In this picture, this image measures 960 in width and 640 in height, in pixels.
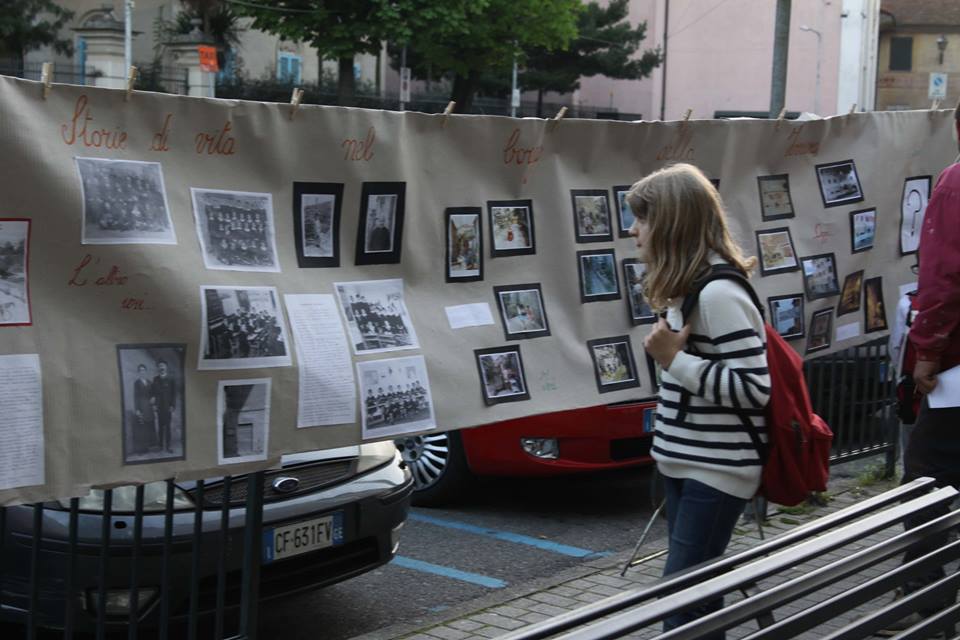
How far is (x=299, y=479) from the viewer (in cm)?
483

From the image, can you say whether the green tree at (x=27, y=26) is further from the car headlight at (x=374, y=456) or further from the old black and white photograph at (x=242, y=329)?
the old black and white photograph at (x=242, y=329)

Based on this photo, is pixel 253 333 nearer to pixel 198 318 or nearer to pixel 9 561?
pixel 198 318

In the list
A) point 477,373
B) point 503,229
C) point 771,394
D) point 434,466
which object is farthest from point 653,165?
point 434,466

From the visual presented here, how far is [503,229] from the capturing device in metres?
4.41

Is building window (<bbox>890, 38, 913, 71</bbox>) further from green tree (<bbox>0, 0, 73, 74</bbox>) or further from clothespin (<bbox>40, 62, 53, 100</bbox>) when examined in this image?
clothespin (<bbox>40, 62, 53, 100</bbox>)

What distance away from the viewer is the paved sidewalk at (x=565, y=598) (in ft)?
16.0

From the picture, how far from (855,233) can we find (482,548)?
2438mm

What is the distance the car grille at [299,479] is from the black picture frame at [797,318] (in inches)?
77.4

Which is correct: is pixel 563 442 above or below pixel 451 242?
below

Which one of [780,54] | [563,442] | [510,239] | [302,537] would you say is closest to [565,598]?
[302,537]

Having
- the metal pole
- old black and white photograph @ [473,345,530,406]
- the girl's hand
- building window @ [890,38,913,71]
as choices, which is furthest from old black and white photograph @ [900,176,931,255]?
building window @ [890,38,913,71]

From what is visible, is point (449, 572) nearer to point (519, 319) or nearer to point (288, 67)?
point (519, 319)

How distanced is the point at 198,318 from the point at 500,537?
11.5 feet

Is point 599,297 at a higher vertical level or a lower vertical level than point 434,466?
higher
